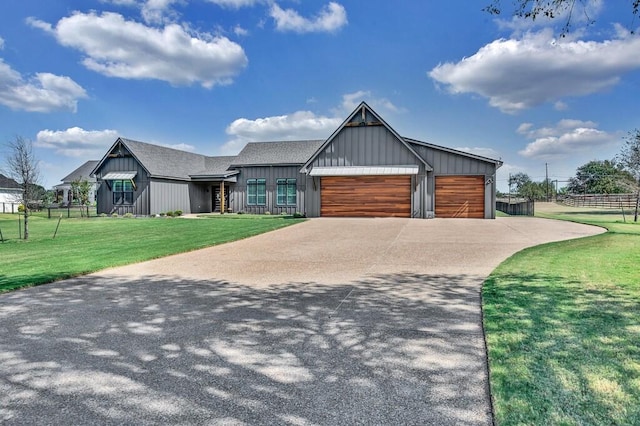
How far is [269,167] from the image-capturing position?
1139 inches

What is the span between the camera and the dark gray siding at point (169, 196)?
2753 centimetres

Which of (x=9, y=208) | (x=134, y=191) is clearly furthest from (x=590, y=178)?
(x=9, y=208)

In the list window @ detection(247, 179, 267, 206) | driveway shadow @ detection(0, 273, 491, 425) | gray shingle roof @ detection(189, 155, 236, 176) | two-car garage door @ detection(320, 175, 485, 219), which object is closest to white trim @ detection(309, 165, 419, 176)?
two-car garage door @ detection(320, 175, 485, 219)

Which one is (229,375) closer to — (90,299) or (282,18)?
(90,299)

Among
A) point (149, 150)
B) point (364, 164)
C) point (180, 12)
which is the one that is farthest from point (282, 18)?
point (149, 150)

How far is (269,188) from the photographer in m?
29.0

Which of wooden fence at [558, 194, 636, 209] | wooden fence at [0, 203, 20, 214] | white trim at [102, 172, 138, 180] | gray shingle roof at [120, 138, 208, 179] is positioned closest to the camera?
white trim at [102, 172, 138, 180]

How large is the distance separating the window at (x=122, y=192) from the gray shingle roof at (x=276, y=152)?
7.63m

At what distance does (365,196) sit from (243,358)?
19.3 meters

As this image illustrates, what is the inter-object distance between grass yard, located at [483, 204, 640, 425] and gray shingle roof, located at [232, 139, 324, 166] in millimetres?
23312

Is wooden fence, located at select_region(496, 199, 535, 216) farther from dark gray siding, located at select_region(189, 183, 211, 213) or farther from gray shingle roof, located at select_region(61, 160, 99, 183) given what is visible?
gray shingle roof, located at select_region(61, 160, 99, 183)

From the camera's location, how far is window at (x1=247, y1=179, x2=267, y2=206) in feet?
95.4

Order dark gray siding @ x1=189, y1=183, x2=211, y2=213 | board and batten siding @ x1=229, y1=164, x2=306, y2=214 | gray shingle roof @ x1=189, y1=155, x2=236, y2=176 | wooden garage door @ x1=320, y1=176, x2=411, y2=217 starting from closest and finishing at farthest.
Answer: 1. wooden garage door @ x1=320, y1=176, x2=411, y2=217
2. board and batten siding @ x1=229, y1=164, x2=306, y2=214
3. gray shingle roof @ x1=189, y1=155, x2=236, y2=176
4. dark gray siding @ x1=189, y1=183, x2=211, y2=213

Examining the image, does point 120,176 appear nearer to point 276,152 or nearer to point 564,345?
point 276,152
